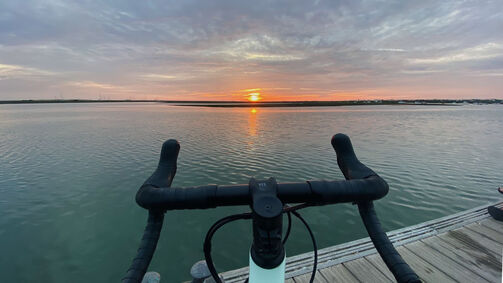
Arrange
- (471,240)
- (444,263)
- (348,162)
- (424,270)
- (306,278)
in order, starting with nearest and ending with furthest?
1. (348,162)
2. (306,278)
3. (424,270)
4. (444,263)
5. (471,240)

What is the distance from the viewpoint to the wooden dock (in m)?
3.88

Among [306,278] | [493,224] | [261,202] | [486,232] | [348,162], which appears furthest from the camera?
[493,224]

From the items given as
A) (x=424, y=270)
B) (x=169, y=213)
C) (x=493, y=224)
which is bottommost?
(x=169, y=213)

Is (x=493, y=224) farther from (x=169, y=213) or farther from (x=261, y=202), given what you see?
(x=169, y=213)

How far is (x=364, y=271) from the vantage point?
3996mm

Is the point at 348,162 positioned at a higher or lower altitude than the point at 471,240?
higher

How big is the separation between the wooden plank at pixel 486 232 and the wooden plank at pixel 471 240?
15 cm

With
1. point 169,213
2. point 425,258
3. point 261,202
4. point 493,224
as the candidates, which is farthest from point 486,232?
point 169,213

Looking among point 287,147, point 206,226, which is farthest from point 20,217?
point 287,147

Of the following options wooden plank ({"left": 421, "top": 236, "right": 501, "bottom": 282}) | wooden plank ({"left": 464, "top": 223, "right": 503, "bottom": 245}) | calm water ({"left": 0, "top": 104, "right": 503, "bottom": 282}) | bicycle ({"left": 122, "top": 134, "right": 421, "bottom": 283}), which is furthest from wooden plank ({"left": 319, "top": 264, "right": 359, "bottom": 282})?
wooden plank ({"left": 464, "top": 223, "right": 503, "bottom": 245})

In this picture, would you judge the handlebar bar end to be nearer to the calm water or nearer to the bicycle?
the bicycle

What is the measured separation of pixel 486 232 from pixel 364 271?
3574 mm

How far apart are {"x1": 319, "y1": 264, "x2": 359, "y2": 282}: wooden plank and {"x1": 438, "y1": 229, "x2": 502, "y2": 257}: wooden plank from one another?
2675 mm

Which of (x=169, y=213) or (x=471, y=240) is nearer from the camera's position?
(x=471, y=240)
